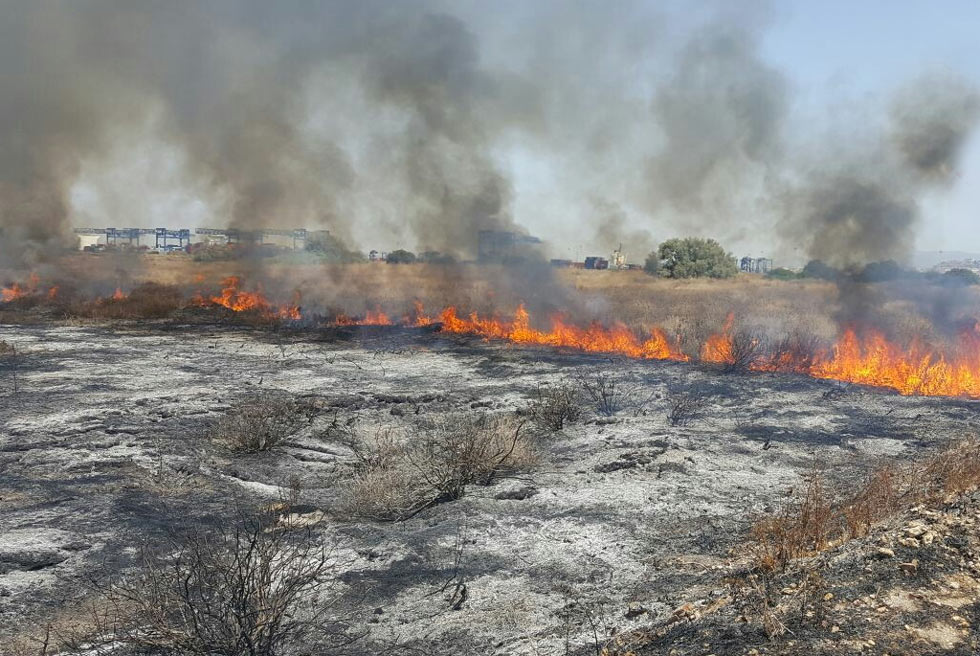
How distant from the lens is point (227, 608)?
3.74m

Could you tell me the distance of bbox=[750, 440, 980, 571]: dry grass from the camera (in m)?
4.91

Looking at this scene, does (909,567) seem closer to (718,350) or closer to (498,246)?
(718,350)

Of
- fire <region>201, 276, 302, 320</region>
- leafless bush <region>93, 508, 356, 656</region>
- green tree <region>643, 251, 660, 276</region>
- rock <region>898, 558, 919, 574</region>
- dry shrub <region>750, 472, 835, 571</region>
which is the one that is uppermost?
green tree <region>643, 251, 660, 276</region>

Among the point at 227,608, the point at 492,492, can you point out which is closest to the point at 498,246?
the point at 492,492

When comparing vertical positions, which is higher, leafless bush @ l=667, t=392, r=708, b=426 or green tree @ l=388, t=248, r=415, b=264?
green tree @ l=388, t=248, r=415, b=264

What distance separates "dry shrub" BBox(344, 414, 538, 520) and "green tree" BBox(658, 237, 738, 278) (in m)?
35.5

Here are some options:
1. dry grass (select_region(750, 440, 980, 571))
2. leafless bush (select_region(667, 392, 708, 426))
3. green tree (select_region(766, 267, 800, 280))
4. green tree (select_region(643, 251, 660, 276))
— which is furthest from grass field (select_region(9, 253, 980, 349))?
dry grass (select_region(750, 440, 980, 571))

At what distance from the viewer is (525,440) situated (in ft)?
28.0

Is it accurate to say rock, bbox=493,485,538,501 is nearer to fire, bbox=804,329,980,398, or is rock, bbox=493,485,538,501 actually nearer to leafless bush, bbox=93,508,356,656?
leafless bush, bbox=93,508,356,656

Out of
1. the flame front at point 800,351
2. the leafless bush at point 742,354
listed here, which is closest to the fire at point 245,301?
the flame front at point 800,351

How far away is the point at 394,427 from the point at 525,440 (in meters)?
2.35

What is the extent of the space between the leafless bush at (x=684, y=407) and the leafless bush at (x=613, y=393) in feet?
1.45

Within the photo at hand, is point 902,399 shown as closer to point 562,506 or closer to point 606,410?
point 606,410

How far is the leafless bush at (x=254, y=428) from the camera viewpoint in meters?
8.38
